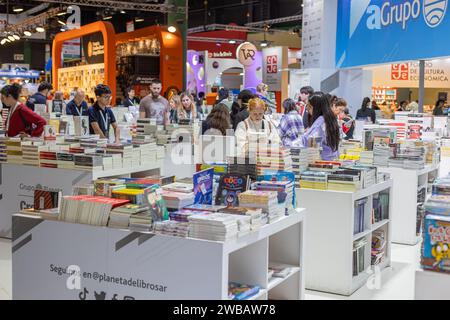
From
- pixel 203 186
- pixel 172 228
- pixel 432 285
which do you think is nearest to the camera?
pixel 432 285

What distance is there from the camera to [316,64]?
15.4 meters

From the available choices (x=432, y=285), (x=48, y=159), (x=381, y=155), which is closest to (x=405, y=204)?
(x=381, y=155)

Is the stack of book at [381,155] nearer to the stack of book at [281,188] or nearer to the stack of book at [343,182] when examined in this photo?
the stack of book at [343,182]

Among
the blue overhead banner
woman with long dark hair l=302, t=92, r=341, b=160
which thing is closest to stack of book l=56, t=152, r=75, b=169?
woman with long dark hair l=302, t=92, r=341, b=160

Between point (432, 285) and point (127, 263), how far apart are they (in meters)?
1.43

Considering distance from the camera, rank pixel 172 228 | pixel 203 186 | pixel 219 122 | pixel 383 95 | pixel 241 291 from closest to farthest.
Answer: pixel 172 228 → pixel 241 291 → pixel 203 186 → pixel 219 122 → pixel 383 95

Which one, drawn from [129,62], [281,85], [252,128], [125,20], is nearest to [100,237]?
[252,128]

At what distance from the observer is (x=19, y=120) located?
643 cm

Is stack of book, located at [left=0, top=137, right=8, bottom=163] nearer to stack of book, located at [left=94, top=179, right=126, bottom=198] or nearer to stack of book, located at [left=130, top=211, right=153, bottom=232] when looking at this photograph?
stack of book, located at [left=94, top=179, right=126, bottom=198]

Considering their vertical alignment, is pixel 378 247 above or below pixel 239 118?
below

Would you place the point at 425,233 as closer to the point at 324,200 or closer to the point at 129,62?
the point at 324,200

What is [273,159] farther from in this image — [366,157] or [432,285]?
[366,157]

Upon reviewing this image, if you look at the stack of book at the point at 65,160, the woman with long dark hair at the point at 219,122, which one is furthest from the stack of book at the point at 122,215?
the woman with long dark hair at the point at 219,122

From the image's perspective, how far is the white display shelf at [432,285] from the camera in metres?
2.72
